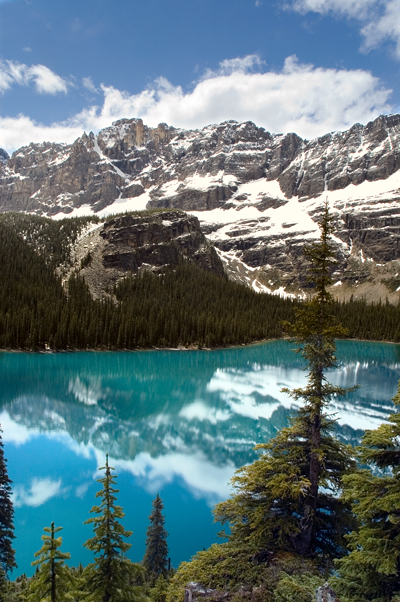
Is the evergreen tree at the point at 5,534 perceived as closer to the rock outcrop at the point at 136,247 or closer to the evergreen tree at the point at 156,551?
the evergreen tree at the point at 156,551

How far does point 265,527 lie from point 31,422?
84.3ft

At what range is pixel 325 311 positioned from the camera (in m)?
11.4

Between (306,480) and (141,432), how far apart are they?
808 inches

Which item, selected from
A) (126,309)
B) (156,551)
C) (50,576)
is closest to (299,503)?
(50,576)

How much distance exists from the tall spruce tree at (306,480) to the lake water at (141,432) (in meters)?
6.50

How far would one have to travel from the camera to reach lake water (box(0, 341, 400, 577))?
16016mm

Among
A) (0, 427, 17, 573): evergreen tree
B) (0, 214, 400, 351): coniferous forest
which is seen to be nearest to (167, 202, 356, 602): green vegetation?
(0, 427, 17, 573): evergreen tree

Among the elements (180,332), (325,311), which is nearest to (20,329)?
(180,332)

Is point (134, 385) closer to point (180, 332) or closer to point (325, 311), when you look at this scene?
point (325, 311)

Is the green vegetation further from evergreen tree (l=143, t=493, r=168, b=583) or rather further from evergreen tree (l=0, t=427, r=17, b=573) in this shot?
evergreen tree (l=0, t=427, r=17, b=573)

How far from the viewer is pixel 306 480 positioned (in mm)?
9055

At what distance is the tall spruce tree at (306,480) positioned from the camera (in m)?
9.01

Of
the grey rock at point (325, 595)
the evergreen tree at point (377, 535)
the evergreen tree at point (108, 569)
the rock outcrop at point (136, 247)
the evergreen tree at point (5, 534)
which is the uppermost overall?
the rock outcrop at point (136, 247)

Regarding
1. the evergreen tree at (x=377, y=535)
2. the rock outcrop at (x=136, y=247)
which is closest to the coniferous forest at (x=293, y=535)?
the evergreen tree at (x=377, y=535)
